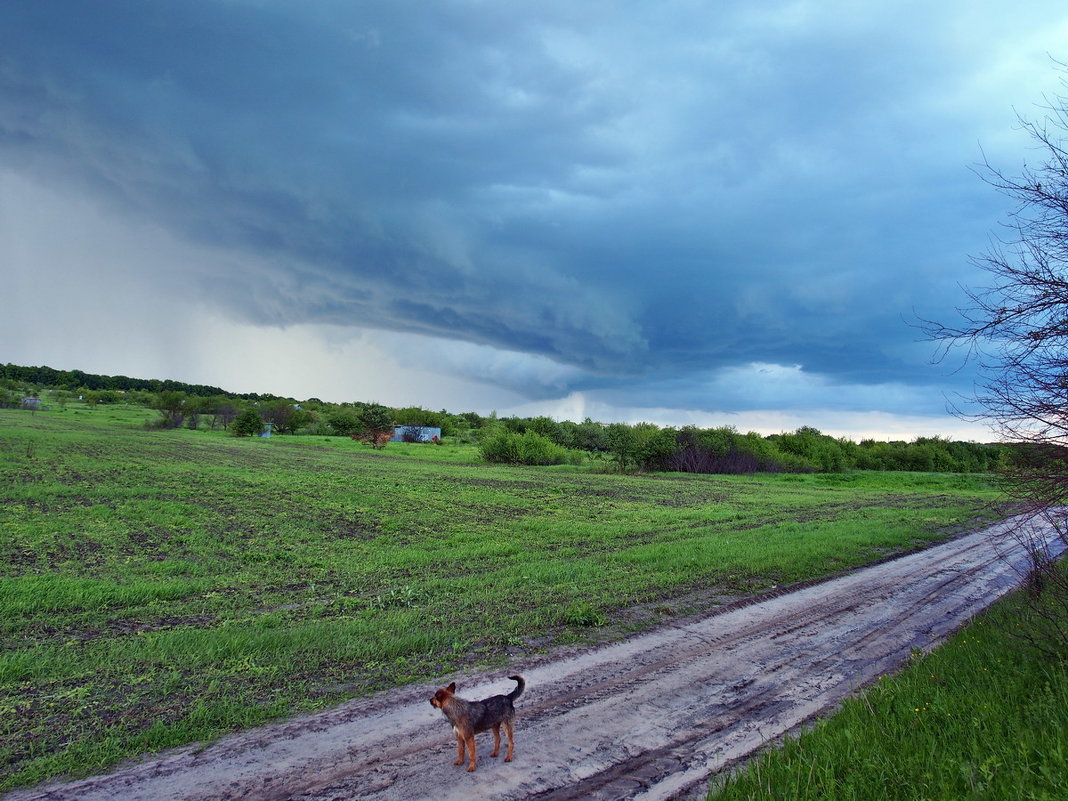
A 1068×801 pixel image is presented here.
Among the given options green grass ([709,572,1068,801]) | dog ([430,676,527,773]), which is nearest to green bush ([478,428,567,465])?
green grass ([709,572,1068,801])

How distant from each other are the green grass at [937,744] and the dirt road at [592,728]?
1.65 ft

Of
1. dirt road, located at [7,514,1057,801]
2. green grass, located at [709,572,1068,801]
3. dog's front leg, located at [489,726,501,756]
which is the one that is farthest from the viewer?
dog's front leg, located at [489,726,501,756]

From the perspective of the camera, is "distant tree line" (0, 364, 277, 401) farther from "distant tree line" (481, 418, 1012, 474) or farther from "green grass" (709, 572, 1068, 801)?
"green grass" (709, 572, 1068, 801)

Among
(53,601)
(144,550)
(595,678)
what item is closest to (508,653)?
(595,678)

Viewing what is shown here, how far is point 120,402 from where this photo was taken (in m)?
117

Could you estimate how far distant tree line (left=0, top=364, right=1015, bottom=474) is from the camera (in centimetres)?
5538

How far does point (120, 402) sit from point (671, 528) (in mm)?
131500

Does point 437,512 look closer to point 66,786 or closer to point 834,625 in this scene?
point 834,625

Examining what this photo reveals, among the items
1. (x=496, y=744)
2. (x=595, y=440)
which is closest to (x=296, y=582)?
(x=496, y=744)

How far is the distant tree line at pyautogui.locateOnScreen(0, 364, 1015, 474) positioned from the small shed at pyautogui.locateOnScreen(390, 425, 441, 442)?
4.84 m

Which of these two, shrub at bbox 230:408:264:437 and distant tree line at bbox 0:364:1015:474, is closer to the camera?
distant tree line at bbox 0:364:1015:474

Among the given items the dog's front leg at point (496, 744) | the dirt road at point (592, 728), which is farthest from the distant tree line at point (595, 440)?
the dog's front leg at point (496, 744)

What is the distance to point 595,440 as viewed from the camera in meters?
82.0

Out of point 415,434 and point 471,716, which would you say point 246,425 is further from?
point 471,716
